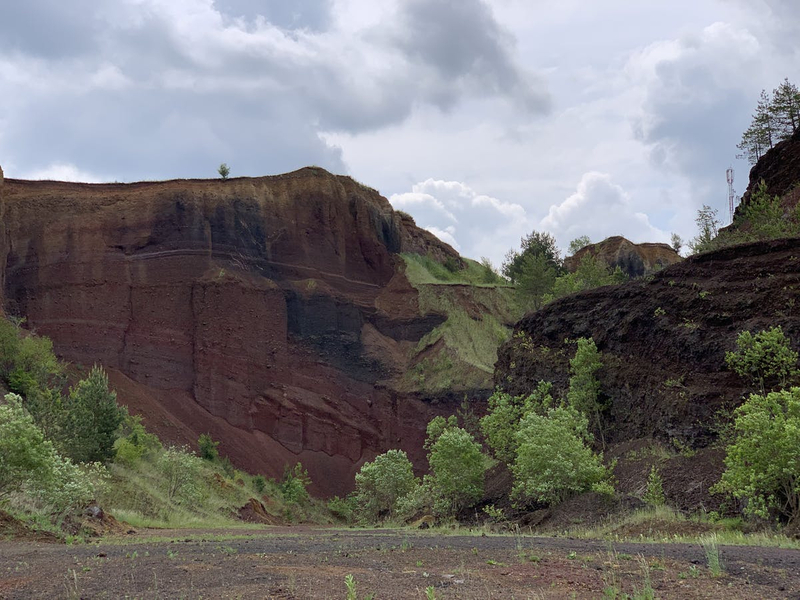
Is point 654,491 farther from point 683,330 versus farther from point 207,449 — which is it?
point 207,449

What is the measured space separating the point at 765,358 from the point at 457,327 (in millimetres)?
43266

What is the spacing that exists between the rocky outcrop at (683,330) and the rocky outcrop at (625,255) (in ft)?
152

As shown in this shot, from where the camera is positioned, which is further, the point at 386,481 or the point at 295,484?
the point at 295,484

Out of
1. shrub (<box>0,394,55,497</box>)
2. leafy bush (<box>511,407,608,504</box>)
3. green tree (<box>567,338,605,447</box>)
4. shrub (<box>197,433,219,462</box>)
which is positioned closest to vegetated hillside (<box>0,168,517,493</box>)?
shrub (<box>197,433,219,462</box>)

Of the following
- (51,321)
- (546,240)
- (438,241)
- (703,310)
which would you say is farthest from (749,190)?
(51,321)

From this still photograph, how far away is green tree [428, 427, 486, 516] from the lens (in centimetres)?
3141

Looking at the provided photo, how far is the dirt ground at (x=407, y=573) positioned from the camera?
26.1ft

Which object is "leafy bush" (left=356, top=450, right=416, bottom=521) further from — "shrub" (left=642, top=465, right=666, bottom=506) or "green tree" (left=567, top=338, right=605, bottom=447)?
"shrub" (left=642, top=465, right=666, bottom=506)

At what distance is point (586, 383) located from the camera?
31453 millimetres

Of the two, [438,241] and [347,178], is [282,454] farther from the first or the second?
[438,241]

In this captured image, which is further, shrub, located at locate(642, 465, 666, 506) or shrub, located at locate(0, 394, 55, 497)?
shrub, located at locate(642, 465, 666, 506)

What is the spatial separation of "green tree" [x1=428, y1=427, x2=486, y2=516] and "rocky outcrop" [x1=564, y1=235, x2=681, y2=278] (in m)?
50.7

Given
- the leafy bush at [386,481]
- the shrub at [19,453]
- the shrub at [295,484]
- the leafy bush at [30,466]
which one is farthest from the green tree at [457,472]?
the shrub at [295,484]

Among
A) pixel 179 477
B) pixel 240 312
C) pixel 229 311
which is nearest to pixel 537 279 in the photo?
pixel 240 312
